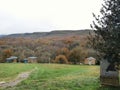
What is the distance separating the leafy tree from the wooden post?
244cm

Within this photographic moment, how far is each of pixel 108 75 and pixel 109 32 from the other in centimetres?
446

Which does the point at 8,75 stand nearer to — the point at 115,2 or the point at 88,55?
the point at 115,2

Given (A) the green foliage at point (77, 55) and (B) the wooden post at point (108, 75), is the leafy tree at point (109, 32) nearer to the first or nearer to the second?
(B) the wooden post at point (108, 75)

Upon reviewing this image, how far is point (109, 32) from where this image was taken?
16.8 m

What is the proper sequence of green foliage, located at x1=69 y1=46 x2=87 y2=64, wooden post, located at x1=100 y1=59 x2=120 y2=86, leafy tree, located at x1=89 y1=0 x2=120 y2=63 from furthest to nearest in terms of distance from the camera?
green foliage, located at x1=69 y1=46 x2=87 y2=64 → wooden post, located at x1=100 y1=59 x2=120 y2=86 → leafy tree, located at x1=89 y1=0 x2=120 y2=63

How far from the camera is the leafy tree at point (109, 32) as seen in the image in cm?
1648

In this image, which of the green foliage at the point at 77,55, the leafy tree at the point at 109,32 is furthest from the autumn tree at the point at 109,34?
the green foliage at the point at 77,55

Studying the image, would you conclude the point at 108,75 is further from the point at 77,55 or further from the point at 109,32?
the point at 77,55

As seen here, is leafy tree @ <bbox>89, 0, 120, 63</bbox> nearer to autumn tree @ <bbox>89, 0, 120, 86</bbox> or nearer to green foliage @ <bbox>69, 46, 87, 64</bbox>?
autumn tree @ <bbox>89, 0, 120, 86</bbox>

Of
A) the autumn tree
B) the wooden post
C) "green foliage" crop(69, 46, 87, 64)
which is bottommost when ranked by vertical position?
"green foliage" crop(69, 46, 87, 64)

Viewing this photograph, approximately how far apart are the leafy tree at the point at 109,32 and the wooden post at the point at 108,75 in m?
2.44

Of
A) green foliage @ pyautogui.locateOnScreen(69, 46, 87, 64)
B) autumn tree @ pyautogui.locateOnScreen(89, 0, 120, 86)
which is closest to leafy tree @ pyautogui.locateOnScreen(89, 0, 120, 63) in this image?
autumn tree @ pyautogui.locateOnScreen(89, 0, 120, 86)

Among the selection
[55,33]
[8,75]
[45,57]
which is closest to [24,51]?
[45,57]

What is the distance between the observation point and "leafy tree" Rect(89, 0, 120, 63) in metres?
16.5
